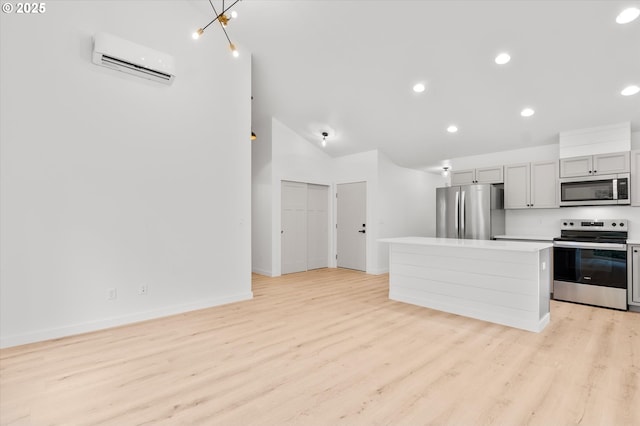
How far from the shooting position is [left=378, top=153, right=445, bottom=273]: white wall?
698 centimetres

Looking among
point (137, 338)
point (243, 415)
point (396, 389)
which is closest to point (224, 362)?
point (243, 415)

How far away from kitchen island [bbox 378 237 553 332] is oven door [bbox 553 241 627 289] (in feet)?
2.69

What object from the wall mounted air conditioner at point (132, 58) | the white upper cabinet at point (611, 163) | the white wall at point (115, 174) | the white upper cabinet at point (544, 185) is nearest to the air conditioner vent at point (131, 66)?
the wall mounted air conditioner at point (132, 58)

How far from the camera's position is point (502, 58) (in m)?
3.90

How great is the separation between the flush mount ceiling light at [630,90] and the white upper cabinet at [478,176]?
188cm

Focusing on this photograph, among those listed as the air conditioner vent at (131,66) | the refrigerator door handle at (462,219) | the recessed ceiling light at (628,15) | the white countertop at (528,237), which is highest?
the recessed ceiling light at (628,15)

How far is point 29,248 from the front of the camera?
316cm

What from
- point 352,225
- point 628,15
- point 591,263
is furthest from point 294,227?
point 628,15

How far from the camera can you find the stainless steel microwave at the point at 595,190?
14.6ft

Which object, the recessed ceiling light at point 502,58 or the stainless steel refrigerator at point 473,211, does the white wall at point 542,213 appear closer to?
the stainless steel refrigerator at point 473,211

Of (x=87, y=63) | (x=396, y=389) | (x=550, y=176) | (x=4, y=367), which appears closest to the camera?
(x=396, y=389)

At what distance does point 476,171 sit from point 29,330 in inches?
262

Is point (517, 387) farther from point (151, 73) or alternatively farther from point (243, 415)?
point (151, 73)

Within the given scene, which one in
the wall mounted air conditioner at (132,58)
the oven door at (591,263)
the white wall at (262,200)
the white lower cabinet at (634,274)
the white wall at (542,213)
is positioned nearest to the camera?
the wall mounted air conditioner at (132,58)
